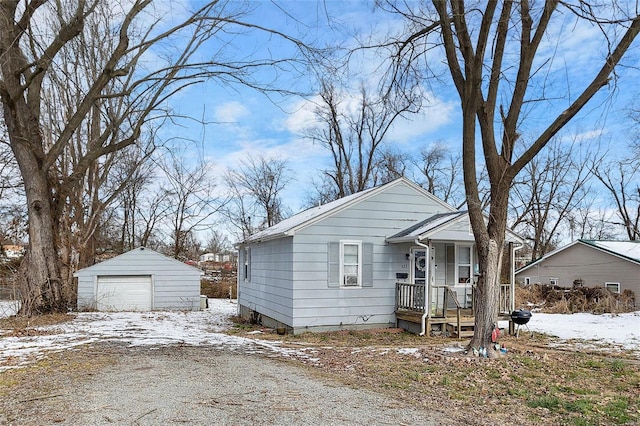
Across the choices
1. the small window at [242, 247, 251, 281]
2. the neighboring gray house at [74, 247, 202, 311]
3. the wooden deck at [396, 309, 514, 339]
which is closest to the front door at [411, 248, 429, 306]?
the wooden deck at [396, 309, 514, 339]

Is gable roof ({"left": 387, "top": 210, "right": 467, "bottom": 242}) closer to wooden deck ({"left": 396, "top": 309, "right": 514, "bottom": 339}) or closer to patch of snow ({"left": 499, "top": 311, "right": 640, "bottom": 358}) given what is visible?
wooden deck ({"left": 396, "top": 309, "right": 514, "bottom": 339})

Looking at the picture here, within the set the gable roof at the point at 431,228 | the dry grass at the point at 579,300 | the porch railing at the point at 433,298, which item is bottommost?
the dry grass at the point at 579,300

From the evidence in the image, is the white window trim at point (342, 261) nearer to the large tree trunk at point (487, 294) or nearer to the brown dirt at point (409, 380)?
the brown dirt at point (409, 380)

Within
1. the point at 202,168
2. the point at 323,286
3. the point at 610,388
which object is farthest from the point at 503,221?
the point at 202,168

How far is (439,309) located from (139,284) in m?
12.5

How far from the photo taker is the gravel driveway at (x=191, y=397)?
4625 mm

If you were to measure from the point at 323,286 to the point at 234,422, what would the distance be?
24.9ft

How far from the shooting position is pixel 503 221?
8547 mm

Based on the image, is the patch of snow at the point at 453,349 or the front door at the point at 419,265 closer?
the patch of snow at the point at 453,349

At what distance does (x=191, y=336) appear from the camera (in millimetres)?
A: 11078

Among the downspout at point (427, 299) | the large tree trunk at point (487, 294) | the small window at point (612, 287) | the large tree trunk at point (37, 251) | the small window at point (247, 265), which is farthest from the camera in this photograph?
the small window at point (612, 287)

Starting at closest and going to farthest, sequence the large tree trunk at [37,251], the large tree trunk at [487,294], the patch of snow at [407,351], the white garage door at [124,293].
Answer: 1. the large tree trunk at [487,294]
2. the patch of snow at [407,351]
3. the large tree trunk at [37,251]
4. the white garage door at [124,293]

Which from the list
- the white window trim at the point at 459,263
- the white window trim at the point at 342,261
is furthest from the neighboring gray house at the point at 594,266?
the white window trim at the point at 342,261

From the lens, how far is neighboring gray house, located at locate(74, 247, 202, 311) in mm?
18859
